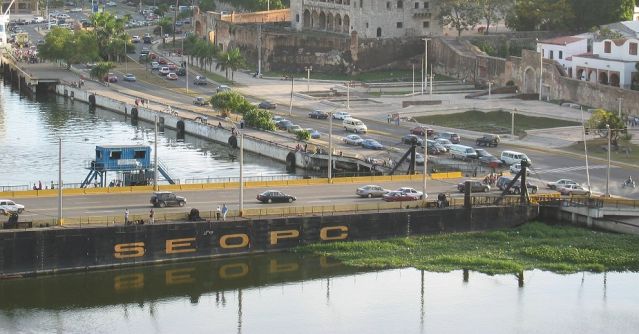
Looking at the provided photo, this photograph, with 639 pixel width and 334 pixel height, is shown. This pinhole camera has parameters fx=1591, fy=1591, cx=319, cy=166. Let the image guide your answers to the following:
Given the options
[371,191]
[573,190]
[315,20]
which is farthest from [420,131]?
[315,20]

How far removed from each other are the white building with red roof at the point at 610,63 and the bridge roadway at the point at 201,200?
45.2 meters

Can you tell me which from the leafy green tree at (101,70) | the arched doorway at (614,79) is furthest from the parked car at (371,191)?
the leafy green tree at (101,70)

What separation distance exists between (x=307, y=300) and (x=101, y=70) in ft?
284

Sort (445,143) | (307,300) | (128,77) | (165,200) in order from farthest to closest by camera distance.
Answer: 1. (128,77)
2. (445,143)
3. (165,200)
4. (307,300)

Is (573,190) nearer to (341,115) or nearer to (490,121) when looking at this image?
(490,121)

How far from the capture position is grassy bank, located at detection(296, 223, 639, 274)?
3280 inches

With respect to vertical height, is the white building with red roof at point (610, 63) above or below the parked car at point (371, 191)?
above

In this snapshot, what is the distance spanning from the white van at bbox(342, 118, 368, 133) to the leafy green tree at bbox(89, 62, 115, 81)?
4197cm

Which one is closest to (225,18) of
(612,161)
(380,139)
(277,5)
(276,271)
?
(277,5)

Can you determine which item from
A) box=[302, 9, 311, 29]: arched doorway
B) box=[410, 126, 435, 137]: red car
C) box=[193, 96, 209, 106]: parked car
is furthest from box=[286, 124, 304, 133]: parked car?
box=[302, 9, 311, 29]: arched doorway

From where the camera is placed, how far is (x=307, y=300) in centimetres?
7850

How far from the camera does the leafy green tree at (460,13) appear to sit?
537 feet

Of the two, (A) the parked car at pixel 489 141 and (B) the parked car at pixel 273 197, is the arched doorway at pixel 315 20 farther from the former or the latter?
(B) the parked car at pixel 273 197

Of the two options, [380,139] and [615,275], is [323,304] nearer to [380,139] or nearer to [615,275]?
[615,275]
